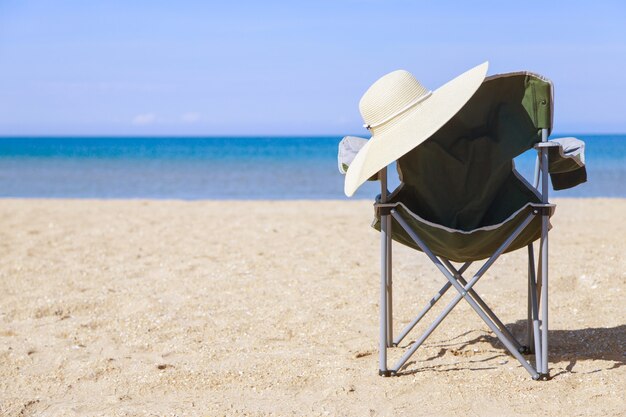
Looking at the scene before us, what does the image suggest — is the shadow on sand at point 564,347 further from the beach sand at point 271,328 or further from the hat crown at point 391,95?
the hat crown at point 391,95

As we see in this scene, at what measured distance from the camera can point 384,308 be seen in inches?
128

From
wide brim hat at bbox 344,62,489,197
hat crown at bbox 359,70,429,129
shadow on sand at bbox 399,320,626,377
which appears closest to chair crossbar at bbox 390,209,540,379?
shadow on sand at bbox 399,320,626,377

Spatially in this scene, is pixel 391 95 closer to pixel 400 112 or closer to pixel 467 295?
pixel 400 112

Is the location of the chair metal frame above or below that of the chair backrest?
below

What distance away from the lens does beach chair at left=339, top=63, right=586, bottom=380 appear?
3.02 meters

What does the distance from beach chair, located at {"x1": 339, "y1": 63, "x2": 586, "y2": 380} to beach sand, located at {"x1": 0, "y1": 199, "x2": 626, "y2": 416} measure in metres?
0.23

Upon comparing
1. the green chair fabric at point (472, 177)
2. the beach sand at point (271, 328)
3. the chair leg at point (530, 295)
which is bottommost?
the beach sand at point (271, 328)

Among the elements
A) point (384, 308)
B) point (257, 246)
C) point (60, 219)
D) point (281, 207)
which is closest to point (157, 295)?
point (257, 246)

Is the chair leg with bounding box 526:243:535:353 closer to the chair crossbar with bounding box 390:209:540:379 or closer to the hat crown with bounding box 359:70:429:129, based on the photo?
the chair crossbar with bounding box 390:209:540:379

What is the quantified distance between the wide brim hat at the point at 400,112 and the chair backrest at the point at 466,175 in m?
0.25

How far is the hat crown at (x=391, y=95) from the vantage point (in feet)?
10.2

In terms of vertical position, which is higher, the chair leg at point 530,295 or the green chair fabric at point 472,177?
the green chair fabric at point 472,177

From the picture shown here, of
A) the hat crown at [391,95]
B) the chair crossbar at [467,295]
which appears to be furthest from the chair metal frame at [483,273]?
the hat crown at [391,95]

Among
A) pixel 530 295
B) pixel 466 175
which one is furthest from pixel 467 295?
pixel 466 175
